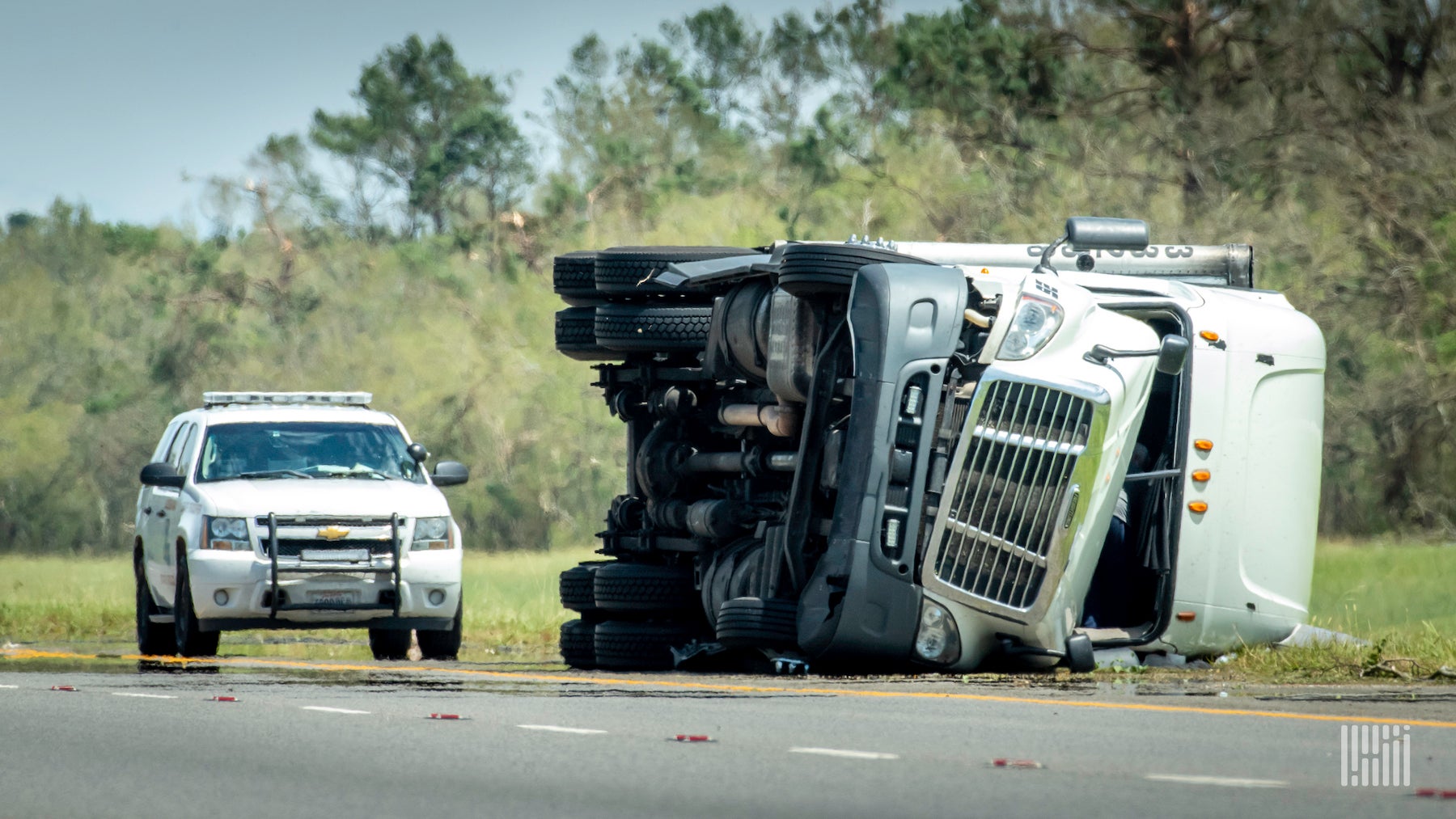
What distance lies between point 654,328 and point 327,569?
3078mm

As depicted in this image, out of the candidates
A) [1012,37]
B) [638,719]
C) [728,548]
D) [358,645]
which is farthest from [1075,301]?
[1012,37]

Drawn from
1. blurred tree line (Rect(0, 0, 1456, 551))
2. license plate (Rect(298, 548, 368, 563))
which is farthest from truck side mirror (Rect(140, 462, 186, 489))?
blurred tree line (Rect(0, 0, 1456, 551))

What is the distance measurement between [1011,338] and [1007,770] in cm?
479

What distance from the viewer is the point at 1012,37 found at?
42062mm

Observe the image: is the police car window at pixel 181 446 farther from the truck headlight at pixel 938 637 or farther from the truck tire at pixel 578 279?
the truck headlight at pixel 938 637

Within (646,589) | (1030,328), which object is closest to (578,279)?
(646,589)

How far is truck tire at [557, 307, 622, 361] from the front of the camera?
16.0 meters

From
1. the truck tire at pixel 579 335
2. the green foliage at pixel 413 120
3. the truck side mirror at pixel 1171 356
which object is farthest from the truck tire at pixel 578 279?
the green foliage at pixel 413 120

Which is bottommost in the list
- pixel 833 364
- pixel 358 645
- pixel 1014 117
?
pixel 358 645

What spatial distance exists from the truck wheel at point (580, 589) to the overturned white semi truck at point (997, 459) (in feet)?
4.65

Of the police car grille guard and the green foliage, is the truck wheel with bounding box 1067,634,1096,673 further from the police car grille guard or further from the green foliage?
the green foliage

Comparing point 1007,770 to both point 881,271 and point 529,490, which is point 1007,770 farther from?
point 529,490

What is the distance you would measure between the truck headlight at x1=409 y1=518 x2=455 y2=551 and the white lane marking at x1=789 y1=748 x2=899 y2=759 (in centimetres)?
835

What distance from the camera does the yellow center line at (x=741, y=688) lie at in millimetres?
9750
